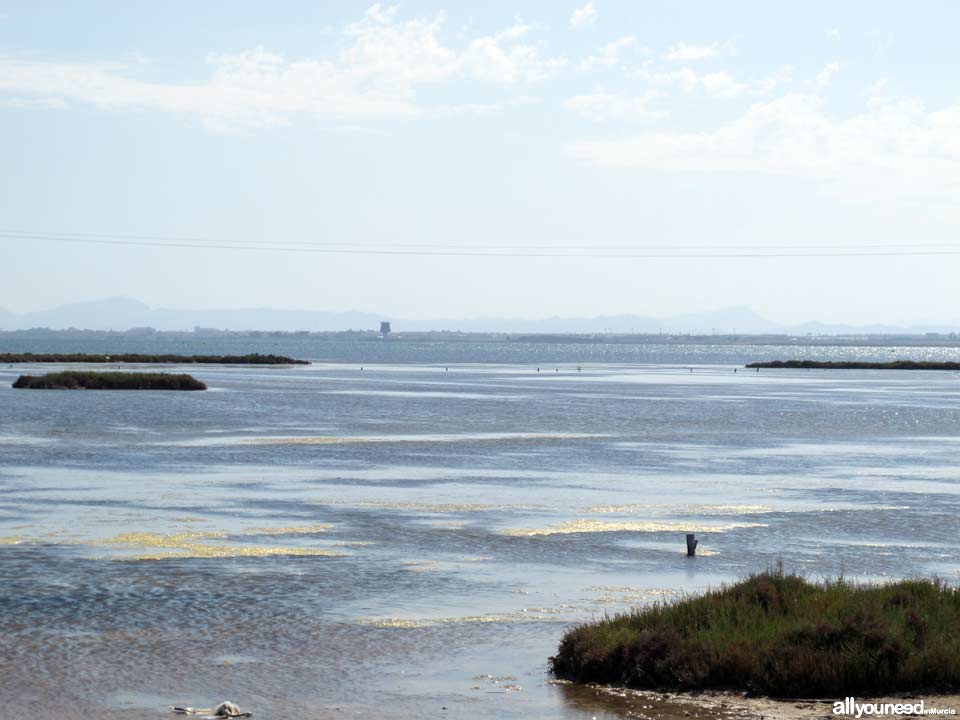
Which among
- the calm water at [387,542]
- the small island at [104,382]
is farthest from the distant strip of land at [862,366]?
the calm water at [387,542]

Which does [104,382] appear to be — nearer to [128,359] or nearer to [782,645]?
[128,359]

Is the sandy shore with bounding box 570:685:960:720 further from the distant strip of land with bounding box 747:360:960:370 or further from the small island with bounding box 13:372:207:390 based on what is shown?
the distant strip of land with bounding box 747:360:960:370

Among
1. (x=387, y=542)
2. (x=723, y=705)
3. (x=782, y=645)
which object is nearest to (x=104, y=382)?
(x=387, y=542)

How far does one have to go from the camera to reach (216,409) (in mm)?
71625

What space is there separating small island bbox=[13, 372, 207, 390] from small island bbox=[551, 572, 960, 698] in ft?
261

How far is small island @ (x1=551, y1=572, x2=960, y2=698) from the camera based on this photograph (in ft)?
48.9

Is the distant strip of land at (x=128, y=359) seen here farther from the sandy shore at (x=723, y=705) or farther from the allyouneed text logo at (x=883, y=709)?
the allyouneed text logo at (x=883, y=709)

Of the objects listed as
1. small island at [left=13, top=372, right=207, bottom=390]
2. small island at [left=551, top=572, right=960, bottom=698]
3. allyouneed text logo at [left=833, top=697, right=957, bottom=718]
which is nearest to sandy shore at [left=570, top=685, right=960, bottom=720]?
allyouneed text logo at [left=833, top=697, right=957, bottom=718]

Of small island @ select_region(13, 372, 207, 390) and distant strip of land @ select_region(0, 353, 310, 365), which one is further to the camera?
distant strip of land @ select_region(0, 353, 310, 365)

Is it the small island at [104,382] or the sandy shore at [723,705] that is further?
the small island at [104,382]

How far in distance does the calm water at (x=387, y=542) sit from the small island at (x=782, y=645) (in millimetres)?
895

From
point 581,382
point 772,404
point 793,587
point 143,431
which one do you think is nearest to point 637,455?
point 143,431

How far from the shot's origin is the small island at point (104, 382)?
9206 cm

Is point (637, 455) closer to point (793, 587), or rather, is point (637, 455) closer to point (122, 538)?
point (122, 538)
